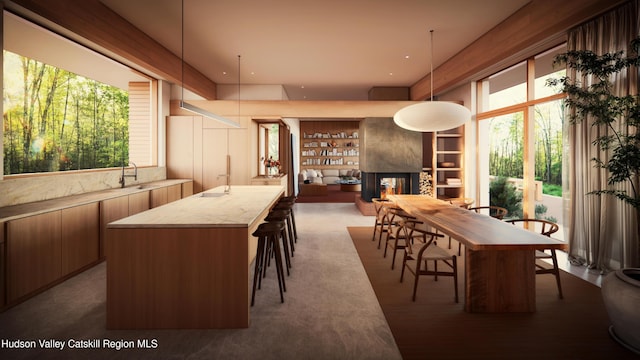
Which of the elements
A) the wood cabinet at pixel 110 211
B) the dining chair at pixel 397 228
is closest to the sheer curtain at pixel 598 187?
the dining chair at pixel 397 228

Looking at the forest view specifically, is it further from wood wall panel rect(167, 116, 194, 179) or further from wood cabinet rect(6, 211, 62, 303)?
wood cabinet rect(6, 211, 62, 303)

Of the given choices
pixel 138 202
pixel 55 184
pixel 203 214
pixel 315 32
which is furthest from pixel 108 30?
pixel 203 214

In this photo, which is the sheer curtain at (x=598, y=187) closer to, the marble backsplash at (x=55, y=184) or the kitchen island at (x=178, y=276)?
the kitchen island at (x=178, y=276)

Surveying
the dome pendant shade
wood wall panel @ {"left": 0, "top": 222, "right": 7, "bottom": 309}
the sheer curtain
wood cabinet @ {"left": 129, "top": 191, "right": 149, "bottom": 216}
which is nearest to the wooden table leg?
the sheer curtain

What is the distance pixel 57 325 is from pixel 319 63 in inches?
207

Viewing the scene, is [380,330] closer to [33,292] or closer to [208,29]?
[33,292]

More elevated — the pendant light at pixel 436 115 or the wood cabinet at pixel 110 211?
the pendant light at pixel 436 115

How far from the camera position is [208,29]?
4480 millimetres

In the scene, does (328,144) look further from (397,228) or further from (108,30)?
(108,30)

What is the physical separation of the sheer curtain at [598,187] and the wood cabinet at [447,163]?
299 centimetres

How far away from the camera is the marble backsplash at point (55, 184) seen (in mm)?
3201

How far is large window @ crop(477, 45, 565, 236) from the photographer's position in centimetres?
466

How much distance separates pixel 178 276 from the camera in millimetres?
2393

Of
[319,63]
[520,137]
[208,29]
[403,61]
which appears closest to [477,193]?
[520,137]
